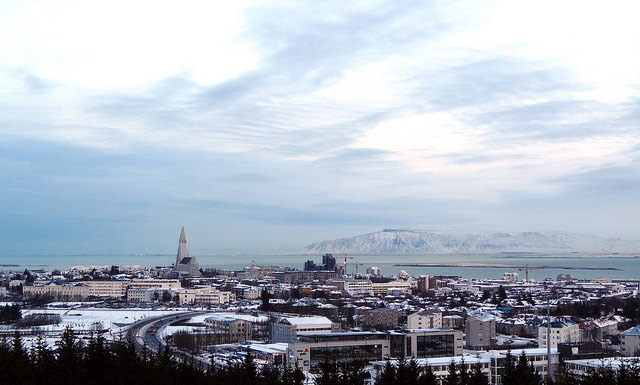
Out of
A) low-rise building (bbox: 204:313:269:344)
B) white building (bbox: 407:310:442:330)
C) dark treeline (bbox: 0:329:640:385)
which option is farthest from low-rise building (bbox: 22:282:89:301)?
dark treeline (bbox: 0:329:640:385)

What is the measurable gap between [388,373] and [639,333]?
12.7 metres

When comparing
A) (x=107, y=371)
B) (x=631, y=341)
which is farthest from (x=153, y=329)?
(x=107, y=371)

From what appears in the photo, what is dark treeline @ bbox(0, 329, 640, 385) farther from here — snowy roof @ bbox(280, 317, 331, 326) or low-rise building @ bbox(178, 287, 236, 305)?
low-rise building @ bbox(178, 287, 236, 305)

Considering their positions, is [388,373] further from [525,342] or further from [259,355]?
[525,342]

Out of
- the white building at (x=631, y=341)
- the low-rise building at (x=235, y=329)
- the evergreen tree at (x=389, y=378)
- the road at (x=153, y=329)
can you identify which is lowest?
the road at (x=153, y=329)

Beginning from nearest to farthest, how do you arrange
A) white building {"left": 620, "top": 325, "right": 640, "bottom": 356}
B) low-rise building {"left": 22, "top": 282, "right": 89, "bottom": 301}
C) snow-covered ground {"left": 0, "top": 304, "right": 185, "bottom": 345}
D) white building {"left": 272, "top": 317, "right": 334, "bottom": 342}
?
1. white building {"left": 620, "top": 325, "right": 640, "bottom": 356}
2. white building {"left": 272, "top": 317, "right": 334, "bottom": 342}
3. snow-covered ground {"left": 0, "top": 304, "right": 185, "bottom": 345}
4. low-rise building {"left": 22, "top": 282, "right": 89, "bottom": 301}

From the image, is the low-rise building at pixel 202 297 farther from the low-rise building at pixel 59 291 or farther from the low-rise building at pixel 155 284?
the low-rise building at pixel 59 291

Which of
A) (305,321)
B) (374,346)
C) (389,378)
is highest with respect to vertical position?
(389,378)

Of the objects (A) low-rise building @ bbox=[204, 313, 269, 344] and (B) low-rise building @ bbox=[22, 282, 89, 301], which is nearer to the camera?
(A) low-rise building @ bbox=[204, 313, 269, 344]

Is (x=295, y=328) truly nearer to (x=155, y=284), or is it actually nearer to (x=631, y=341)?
(x=631, y=341)

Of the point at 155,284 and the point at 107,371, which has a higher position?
the point at 107,371

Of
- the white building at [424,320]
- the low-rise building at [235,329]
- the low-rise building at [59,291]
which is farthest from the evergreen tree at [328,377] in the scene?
the low-rise building at [59,291]

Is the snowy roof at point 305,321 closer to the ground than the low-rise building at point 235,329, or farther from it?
farther from it

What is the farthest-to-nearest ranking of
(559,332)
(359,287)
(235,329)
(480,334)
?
1. (359,287)
2. (235,329)
3. (480,334)
4. (559,332)
